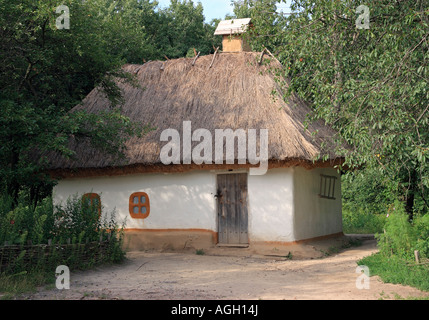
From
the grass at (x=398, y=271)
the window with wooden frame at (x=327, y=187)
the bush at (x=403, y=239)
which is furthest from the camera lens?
the window with wooden frame at (x=327, y=187)

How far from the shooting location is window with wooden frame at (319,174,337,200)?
12469 mm

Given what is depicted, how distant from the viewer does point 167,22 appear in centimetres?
2203

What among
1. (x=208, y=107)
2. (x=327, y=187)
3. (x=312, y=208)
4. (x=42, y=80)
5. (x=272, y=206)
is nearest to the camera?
(x=272, y=206)

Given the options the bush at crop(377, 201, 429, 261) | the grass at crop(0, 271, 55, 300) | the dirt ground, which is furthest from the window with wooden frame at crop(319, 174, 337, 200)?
the grass at crop(0, 271, 55, 300)

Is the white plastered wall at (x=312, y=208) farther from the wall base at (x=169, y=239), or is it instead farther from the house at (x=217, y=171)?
→ the wall base at (x=169, y=239)

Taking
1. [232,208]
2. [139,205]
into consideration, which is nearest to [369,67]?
[232,208]

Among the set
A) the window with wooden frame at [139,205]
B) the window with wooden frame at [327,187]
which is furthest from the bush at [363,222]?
the window with wooden frame at [139,205]

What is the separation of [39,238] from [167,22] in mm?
16058

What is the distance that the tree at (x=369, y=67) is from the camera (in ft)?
22.5

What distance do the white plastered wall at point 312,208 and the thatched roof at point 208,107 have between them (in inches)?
34.1

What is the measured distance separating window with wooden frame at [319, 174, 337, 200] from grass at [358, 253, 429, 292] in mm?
3749

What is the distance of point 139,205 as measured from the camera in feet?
39.6

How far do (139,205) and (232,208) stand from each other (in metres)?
2.36

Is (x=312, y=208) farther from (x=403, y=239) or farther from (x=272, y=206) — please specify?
(x=403, y=239)
